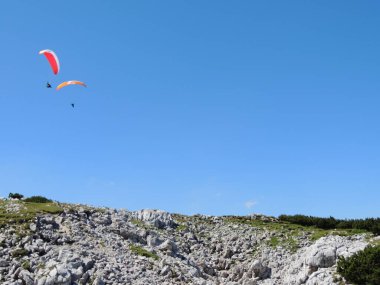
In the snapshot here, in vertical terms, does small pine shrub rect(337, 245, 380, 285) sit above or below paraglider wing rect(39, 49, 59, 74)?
below

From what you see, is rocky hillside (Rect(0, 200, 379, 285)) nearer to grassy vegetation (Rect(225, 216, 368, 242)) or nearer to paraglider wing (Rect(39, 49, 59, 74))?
grassy vegetation (Rect(225, 216, 368, 242))

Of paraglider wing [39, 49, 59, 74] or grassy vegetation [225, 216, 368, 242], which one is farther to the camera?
grassy vegetation [225, 216, 368, 242]

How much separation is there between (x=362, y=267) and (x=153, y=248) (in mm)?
19345

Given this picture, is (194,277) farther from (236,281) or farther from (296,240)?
(296,240)

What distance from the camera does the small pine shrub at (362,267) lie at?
31.0 m

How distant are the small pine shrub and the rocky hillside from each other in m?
1.15

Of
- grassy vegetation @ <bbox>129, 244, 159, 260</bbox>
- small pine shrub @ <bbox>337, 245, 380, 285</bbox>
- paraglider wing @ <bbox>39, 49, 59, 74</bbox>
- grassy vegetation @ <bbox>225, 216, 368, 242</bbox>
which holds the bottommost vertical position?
small pine shrub @ <bbox>337, 245, 380, 285</bbox>

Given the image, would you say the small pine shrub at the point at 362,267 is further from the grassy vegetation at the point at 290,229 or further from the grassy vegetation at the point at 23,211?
the grassy vegetation at the point at 23,211

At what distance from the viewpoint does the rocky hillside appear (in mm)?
33359

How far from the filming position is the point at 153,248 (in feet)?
137

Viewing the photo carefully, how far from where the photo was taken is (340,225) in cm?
5325

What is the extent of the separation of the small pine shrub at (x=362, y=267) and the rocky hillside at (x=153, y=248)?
1153 millimetres

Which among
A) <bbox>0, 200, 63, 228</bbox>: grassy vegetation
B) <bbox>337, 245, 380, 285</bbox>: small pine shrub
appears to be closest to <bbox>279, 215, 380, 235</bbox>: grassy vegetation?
<bbox>337, 245, 380, 285</bbox>: small pine shrub

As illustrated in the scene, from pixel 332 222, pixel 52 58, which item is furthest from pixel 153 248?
pixel 332 222
